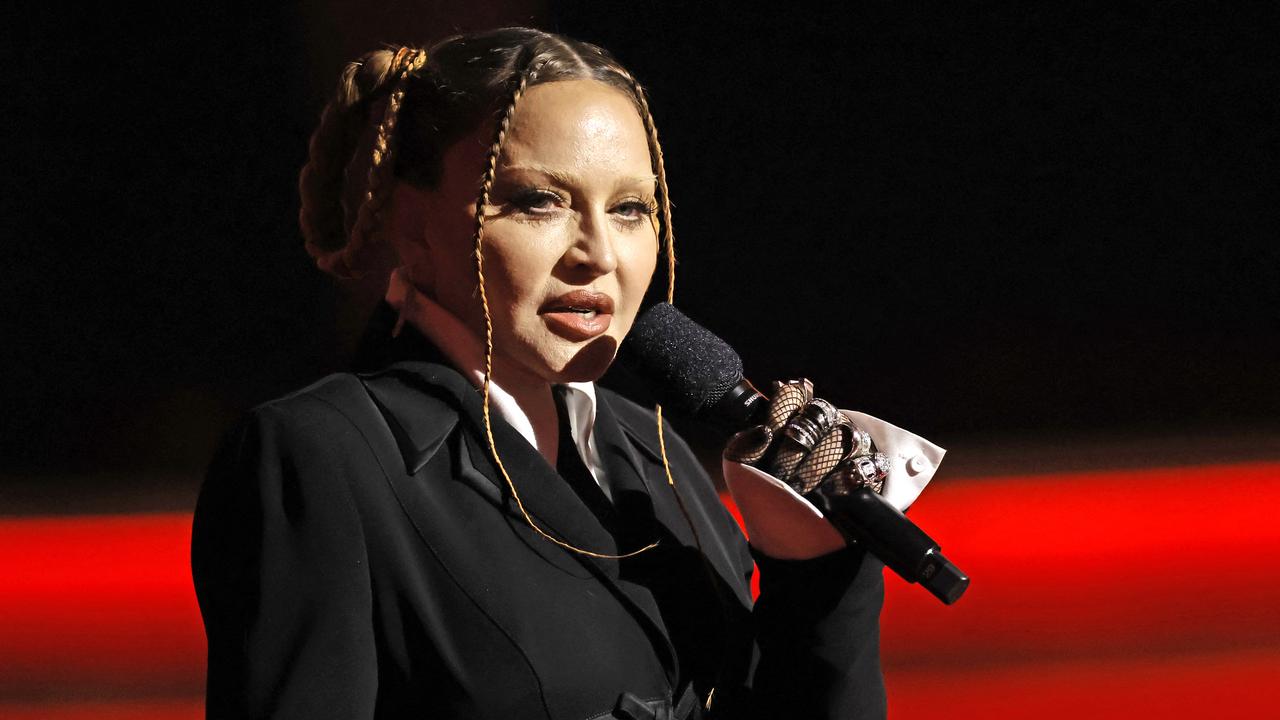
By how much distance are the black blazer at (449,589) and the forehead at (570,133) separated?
0.56ft

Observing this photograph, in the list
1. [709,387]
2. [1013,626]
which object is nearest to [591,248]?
[709,387]

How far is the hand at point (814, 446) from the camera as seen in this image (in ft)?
2.84

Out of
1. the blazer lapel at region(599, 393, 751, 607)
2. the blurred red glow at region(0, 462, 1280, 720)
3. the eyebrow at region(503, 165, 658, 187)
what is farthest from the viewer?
the blurred red glow at region(0, 462, 1280, 720)

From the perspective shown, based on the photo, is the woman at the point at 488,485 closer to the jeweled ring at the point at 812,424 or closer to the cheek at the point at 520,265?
the cheek at the point at 520,265

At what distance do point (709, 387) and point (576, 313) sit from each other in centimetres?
11

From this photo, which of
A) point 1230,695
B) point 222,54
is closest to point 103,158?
point 222,54

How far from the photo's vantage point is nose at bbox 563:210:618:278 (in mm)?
876

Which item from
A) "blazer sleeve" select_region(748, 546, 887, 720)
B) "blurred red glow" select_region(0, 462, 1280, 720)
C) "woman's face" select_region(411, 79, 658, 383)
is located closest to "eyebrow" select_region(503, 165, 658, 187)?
"woman's face" select_region(411, 79, 658, 383)

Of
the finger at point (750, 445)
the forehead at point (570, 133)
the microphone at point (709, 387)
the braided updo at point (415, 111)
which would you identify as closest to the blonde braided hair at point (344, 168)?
the braided updo at point (415, 111)

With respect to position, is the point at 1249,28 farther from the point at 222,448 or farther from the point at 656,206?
the point at 222,448

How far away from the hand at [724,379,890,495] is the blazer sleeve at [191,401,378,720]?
30cm

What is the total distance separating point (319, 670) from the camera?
78 cm

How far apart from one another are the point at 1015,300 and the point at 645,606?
4.93 ft

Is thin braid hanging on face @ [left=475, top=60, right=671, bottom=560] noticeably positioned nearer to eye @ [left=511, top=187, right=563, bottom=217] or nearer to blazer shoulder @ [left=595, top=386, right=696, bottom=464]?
eye @ [left=511, top=187, right=563, bottom=217]
